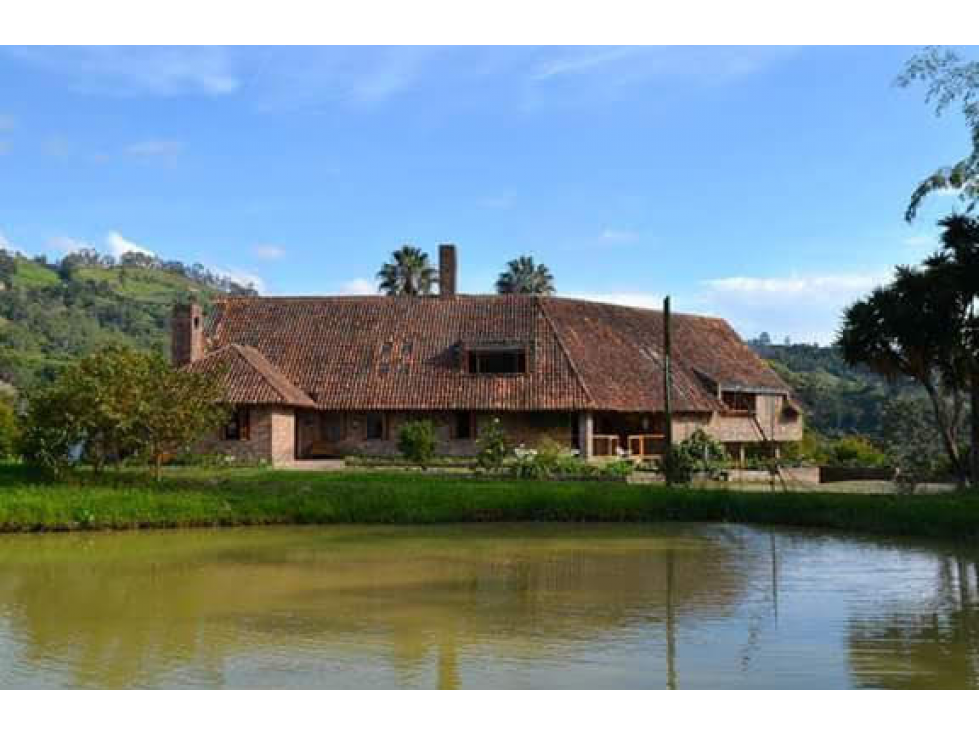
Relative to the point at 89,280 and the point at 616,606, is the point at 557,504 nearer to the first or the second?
the point at 616,606

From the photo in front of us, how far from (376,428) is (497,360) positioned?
4792 millimetres

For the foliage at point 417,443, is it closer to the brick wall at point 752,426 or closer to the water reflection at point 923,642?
the brick wall at point 752,426

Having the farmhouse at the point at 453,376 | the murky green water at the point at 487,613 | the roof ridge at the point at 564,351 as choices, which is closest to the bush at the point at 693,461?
the farmhouse at the point at 453,376

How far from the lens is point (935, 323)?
27.0 m

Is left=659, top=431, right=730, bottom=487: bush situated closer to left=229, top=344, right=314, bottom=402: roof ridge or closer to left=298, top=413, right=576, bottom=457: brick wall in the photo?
left=298, top=413, right=576, bottom=457: brick wall

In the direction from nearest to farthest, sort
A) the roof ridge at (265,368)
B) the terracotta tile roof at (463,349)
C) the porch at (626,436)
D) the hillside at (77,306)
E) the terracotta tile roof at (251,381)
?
the terracotta tile roof at (251,381) → the roof ridge at (265,368) → the terracotta tile roof at (463,349) → the porch at (626,436) → the hillside at (77,306)

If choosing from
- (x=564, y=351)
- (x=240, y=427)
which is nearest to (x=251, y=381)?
(x=240, y=427)

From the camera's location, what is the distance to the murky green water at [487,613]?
9.75 meters

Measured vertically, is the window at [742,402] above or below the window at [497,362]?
below

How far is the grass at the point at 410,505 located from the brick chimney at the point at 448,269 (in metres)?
19.0

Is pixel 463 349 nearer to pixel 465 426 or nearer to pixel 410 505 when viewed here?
pixel 465 426

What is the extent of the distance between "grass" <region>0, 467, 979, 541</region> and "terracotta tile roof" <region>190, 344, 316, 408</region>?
7.87m

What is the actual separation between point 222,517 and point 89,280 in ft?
306

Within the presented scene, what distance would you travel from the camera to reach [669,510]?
23.8m
